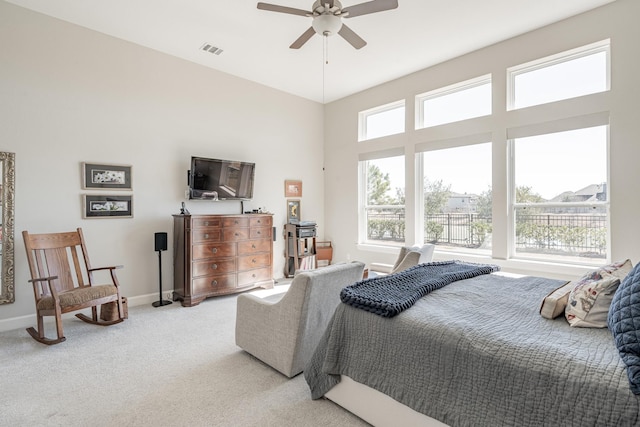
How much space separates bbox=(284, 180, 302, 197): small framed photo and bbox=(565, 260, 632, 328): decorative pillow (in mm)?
4633

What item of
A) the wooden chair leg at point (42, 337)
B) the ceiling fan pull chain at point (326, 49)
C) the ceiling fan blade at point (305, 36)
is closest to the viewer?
the wooden chair leg at point (42, 337)

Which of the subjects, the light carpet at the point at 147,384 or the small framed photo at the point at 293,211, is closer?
the light carpet at the point at 147,384

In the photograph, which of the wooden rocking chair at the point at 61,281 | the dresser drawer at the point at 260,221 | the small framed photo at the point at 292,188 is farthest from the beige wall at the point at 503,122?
the wooden rocking chair at the point at 61,281

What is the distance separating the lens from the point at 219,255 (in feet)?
14.5

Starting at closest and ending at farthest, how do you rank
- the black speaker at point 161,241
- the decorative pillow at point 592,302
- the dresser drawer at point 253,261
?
the decorative pillow at point 592,302 < the black speaker at point 161,241 < the dresser drawer at point 253,261

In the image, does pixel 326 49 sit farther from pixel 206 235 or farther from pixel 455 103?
pixel 206 235

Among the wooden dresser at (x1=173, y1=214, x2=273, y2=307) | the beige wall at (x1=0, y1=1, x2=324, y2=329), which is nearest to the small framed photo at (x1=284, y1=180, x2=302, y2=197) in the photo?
the beige wall at (x1=0, y1=1, x2=324, y2=329)

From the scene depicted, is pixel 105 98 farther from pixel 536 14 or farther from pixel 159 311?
pixel 536 14

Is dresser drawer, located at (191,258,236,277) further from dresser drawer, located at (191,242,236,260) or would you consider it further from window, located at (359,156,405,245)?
window, located at (359,156,405,245)

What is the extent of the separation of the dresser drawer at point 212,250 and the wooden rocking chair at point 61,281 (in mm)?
961

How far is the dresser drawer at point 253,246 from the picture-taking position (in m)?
4.66

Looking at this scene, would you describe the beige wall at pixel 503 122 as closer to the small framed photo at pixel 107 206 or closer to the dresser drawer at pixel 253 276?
the dresser drawer at pixel 253 276

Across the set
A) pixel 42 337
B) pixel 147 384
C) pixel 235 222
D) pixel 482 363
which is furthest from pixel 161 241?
pixel 482 363

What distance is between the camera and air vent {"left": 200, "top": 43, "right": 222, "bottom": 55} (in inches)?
165
